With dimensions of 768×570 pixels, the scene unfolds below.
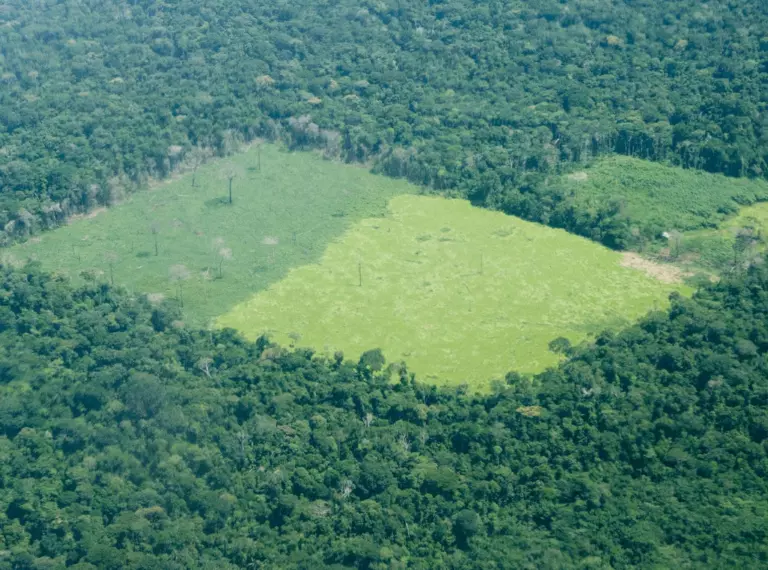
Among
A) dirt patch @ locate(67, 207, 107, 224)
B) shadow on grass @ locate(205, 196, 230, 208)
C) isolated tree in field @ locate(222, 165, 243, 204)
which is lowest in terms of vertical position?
dirt patch @ locate(67, 207, 107, 224)

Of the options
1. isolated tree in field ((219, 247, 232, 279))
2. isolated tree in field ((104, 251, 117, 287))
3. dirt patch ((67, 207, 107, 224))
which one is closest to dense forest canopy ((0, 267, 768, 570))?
isolated tree in field ((104, 251, 117, 287))

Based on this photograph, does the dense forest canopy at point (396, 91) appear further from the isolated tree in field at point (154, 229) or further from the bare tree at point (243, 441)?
the bare tree at point (243, 441)

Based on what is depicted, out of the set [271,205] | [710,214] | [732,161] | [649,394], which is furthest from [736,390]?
[271,205]

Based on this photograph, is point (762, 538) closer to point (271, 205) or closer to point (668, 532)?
point (668, 532)

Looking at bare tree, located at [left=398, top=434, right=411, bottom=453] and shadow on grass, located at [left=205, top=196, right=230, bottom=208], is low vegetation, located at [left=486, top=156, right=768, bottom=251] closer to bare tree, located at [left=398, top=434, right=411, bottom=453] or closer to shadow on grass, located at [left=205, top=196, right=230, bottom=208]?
shadow on grass, located at [left=205, top=196, right=230, bottom=208]

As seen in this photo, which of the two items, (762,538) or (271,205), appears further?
(271,205)

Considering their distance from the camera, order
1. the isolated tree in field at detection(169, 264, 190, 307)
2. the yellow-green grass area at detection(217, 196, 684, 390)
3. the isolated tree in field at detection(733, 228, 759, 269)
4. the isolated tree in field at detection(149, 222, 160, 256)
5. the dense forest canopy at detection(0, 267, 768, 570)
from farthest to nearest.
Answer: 1. the isolated tree in field at detection(149, 222, 160, 256)
2. the isolated tree in field at detection(169, 264, 190, 307)
3. the isolated tree in field at detection(733, 228, 759, 269)
4. the yellow-green grass area at detection(217, 196, 684, 390)
5. the dense forest canopy at detection(0, 267, 768, 570)

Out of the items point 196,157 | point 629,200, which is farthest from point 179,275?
point 629,200
